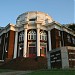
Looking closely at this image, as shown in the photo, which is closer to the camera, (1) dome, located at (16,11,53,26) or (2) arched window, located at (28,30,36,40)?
(2) arched window, located at (28,30,36,40)

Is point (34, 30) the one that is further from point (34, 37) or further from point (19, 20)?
point (19, 20)

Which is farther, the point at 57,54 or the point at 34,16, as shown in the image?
the point at 34,16

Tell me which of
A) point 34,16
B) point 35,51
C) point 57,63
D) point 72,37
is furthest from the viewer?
point 72,37

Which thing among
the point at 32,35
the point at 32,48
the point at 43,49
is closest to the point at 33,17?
the point at 32,35

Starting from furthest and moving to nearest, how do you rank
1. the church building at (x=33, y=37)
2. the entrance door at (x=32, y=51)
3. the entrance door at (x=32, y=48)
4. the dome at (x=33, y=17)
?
the dome at (x=33, y=17) → the church building at (x=33, y=37) → the entrance door at (x=32, y=48) → the entrance door at (x=32, y=51)

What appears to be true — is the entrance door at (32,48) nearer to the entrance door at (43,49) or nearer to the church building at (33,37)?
the church building at (33,37)

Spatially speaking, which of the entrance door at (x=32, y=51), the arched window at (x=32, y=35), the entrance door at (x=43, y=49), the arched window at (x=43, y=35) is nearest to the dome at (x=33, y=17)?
the arched window at (x=43, y=35)

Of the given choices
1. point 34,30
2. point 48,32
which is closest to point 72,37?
point 48,32

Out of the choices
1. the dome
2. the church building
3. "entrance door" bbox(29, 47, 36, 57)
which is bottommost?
"entrance door" bbox(29, 47, 36, 57)

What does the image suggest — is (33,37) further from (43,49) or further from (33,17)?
(33,17)

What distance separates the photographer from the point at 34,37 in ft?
138

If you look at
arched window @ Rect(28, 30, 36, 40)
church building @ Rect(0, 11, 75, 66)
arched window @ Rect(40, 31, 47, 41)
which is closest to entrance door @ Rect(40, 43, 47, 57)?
church building @ Rect(0, 11, 75, 66)

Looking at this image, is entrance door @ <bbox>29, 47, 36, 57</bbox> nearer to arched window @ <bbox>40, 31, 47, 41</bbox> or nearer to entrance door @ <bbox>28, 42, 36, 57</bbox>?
entrance door @ <bbox>28, 42, 36, 57</bbox>

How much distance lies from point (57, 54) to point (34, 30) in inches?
903
